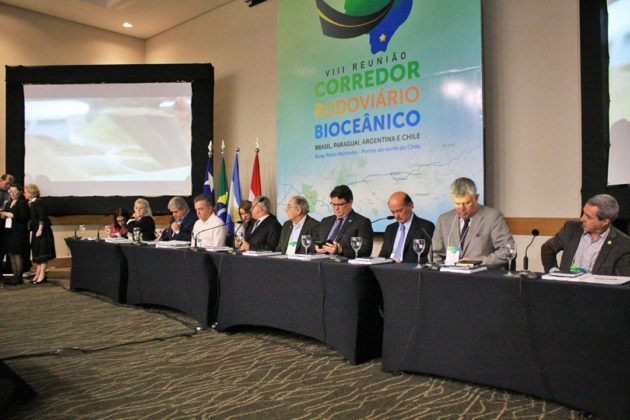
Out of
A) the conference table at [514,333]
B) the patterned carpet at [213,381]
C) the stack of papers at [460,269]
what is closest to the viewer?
the conference table at [514,333]

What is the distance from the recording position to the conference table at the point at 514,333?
6.86ft

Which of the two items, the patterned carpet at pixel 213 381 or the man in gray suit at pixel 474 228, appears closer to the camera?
the patterned carpet at pixel 213 381

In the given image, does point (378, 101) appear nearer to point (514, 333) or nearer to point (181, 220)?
point (181, 220)

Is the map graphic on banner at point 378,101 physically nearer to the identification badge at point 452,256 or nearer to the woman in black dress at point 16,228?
the identification badge at point 452,256

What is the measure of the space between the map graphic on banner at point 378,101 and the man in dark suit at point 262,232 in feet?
4.10

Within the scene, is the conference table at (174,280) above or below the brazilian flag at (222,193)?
below

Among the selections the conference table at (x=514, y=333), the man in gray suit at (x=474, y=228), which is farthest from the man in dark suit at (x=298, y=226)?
the conference table at (x=514, y=333)

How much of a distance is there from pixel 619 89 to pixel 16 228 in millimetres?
7211

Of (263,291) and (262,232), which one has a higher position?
(262,232)

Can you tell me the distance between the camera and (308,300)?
129 inches

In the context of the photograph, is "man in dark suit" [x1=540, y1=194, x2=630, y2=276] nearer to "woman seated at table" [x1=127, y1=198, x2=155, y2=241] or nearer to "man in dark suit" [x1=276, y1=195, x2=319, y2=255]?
"man in dark suit" [x1=276, y1=195, x2=319, y2=255]

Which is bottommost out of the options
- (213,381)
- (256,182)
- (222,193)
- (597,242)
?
(213,381)

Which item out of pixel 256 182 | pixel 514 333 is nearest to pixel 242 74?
pixel 256 182

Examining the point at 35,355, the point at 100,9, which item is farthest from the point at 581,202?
the point at 100,9
